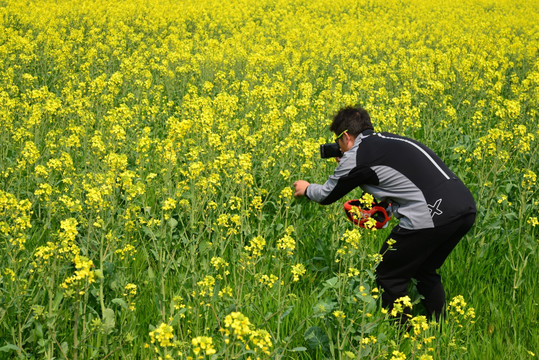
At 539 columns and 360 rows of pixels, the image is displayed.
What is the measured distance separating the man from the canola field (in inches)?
6.5

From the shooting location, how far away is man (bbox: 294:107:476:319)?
345 cm

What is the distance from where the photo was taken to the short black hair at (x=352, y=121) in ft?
12.3

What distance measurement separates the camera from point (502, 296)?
12.9 ft

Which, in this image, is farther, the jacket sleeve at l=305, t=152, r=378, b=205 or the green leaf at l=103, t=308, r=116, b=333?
the jacket sleeve at l=305, t=152, r=378, b=205

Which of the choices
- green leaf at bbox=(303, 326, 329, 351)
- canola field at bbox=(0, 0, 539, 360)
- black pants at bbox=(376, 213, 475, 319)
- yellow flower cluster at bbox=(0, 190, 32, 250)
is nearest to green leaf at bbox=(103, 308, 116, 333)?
canola field at bbox=(0, 0, 539, 360)

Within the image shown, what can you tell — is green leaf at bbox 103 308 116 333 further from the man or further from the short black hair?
the short black hair

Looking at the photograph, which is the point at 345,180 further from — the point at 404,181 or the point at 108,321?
the point at 108,321

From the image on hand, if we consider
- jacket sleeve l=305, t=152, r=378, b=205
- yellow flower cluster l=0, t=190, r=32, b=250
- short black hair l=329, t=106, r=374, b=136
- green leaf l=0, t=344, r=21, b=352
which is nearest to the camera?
green leaf l=0, t=344, r=21, b=352

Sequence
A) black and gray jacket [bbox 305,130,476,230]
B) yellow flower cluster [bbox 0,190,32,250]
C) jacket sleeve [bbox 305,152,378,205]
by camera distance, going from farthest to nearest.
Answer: jacket sleeve [bbox 305,152,378,205]
black and gray jacket [bbox 305,130,476,230]
yellow flower cluster [bbox 0,190,32,250]

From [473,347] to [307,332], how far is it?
101cm

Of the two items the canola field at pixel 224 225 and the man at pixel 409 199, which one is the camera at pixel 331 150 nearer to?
the man at pixel 409 199

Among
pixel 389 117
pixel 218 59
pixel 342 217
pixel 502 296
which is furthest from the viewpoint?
pixel 218 59

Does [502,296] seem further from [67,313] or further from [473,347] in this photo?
[67,313]

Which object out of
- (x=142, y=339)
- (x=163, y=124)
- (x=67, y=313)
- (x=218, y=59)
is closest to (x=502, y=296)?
(x=142, y=339)
